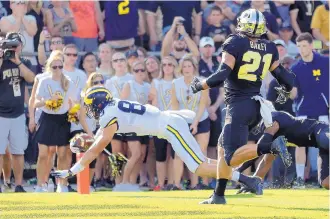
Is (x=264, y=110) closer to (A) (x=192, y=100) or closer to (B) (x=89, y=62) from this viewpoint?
(A) (x=192, y=100)

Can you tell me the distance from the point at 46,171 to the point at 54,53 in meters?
Result: 1.62

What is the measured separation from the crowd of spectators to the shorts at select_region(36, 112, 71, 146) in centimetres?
2

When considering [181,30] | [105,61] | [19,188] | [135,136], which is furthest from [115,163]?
[181,30]

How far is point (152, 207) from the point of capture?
9.32 meters

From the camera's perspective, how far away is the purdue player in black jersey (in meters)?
9.70

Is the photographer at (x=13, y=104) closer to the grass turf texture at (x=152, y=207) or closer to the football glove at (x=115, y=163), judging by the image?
the football glove at (x=115, y=163)

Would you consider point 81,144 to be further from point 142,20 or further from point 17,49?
point 142,20

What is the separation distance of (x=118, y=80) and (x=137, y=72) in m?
0.30

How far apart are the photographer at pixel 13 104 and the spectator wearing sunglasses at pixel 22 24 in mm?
1129

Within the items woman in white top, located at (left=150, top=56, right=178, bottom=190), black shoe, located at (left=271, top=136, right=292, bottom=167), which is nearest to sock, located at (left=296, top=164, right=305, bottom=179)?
woman in white top, located at (left=150, top=56, right=178, bottom=190)

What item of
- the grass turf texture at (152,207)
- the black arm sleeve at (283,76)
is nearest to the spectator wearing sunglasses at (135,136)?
the grass turf texture at (152,207)

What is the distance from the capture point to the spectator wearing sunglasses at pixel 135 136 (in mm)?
14250

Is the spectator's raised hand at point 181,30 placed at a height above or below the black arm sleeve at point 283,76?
above

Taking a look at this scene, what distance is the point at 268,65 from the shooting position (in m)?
10.0
